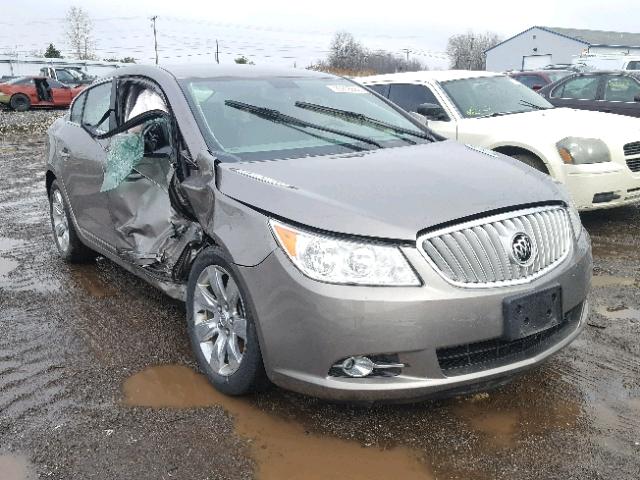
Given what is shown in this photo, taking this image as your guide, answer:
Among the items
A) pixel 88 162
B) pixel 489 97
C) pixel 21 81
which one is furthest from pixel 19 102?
pixel 88 162

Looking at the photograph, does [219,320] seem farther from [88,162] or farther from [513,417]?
[88,162]

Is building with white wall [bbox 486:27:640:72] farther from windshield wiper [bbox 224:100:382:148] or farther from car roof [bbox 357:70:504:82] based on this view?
windshield wiper [bbox 224:100:382:148]

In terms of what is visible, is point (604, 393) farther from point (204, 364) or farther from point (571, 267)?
point (204, 364)

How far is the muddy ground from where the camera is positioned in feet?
8.66

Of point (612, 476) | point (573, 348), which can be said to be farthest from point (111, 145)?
point (612, 476)

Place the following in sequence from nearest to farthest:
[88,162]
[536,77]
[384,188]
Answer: [384,188]
[88,162]
[536,77]

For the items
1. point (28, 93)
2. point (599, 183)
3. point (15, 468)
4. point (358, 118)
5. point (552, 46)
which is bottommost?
point (28, 93)

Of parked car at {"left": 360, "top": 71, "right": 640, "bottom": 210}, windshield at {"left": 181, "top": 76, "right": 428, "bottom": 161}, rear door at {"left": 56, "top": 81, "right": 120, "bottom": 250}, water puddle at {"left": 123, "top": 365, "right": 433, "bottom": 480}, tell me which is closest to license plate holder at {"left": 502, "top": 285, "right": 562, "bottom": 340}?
water puddle at {"left": 123, "top": 365, "right": 433, "bottom": 480}

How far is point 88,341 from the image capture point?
12.9 ft

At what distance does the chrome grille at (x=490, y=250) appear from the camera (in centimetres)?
262

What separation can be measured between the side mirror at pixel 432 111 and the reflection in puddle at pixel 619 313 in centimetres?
309

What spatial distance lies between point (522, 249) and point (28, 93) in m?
28.6

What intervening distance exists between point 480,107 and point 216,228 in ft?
15.7

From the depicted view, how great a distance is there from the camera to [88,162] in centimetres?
462
